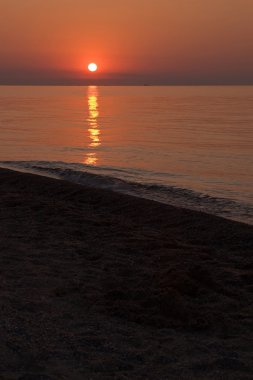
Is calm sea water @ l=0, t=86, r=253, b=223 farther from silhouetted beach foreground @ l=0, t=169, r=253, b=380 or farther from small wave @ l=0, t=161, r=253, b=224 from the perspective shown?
silhouetted beach foreground @ l=0, t=169, r=253, b=380

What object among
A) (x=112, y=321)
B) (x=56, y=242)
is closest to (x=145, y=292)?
(x=112, y=321)

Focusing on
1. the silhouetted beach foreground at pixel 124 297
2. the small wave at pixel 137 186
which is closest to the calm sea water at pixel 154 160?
the small wave at pixel 137 186

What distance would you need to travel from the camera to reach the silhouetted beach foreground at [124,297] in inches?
190

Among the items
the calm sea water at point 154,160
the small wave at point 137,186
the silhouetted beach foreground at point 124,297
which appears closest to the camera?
the silhouetted beach foreground at point 124,297

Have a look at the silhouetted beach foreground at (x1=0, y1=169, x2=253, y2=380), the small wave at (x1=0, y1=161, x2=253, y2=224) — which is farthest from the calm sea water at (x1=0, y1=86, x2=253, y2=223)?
the silhouetted beach foreground at (x1=0, y1=169, x2=253, y2=380)

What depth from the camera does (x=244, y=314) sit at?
20.1 feet

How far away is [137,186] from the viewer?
1719 cm

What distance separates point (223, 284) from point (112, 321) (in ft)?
6.71

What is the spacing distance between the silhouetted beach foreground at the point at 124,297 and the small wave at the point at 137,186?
241cm

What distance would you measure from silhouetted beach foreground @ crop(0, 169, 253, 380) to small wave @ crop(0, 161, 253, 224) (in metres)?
2.41

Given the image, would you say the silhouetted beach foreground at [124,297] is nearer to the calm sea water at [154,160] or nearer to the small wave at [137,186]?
the small wave at [137,186]

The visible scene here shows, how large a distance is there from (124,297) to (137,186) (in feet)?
35.2

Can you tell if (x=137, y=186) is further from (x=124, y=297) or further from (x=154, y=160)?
(x=124, y=297)

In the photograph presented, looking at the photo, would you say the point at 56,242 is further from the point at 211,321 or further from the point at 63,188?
the point at 63,188
